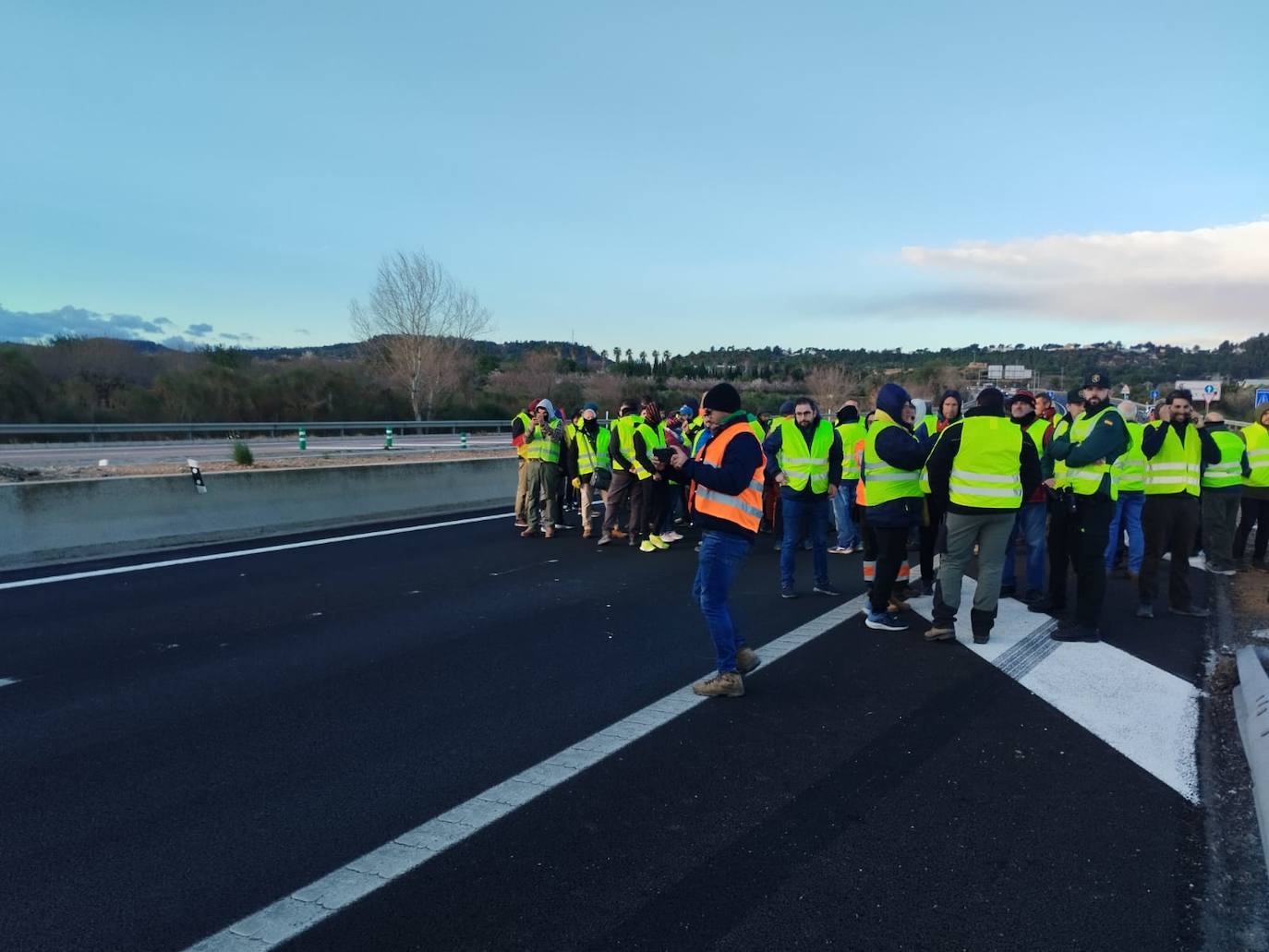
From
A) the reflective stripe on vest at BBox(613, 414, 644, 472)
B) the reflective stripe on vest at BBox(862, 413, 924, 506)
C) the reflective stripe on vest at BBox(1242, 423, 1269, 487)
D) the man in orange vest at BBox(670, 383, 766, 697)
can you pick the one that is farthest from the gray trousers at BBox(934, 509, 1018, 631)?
the reflective stripe on vest at BBox(1242, 423, 1269, 487)

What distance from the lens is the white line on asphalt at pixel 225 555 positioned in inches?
339

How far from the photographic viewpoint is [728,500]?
5.12 meters

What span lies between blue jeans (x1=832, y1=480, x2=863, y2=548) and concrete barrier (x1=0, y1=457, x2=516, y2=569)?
23.7 feet

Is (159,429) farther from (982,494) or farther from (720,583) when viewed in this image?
(982,494)

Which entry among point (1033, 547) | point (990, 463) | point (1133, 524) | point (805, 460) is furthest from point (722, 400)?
point (1133, 524)

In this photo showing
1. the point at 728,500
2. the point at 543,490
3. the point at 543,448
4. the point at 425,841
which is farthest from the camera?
the point at 543,490

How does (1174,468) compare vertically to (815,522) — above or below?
above

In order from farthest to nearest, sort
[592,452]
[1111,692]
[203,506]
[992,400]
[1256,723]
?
[592,452], [203,506], [992,400], [1111,692], [1256,723]

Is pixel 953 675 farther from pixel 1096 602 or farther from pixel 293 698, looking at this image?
pixel 293 698

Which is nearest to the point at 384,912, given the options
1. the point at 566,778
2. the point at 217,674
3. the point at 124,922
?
the point at 124,922

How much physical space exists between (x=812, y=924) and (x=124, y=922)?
97.8 inches

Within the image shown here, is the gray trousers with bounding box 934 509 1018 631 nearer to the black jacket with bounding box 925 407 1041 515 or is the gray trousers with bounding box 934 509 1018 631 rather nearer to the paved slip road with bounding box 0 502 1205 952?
the black jacket with bounding box 925 407 1041 515

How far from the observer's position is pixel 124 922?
9.76ft

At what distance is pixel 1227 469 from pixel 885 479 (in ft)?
16.4
